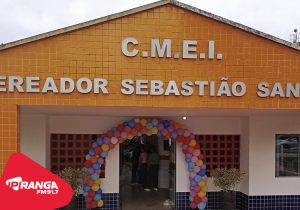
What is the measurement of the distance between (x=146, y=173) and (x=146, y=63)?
6331 millimetres

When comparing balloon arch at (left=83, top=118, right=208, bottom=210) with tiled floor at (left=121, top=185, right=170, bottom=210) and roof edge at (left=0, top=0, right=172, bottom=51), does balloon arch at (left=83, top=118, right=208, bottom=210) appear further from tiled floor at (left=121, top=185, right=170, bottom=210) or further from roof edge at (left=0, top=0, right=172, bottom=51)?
roof edge at (left=0, top=0, right=172, bottom=51)

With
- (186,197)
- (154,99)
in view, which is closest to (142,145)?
(186,197)

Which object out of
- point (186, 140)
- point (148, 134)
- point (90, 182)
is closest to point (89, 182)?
point (90, 182)

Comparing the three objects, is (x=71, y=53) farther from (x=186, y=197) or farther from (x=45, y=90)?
(x=186, y=197)

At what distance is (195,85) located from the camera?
659 cm

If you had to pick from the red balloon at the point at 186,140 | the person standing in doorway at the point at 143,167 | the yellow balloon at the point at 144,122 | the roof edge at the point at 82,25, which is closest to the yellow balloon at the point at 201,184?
the red balloon at the point at 186,140

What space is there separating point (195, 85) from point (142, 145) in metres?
6.34

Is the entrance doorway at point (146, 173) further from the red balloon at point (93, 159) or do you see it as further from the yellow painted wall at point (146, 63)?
the yellow painted wall at point (146, 63)

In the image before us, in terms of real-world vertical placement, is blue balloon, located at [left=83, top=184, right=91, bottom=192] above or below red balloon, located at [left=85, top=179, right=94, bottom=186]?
below

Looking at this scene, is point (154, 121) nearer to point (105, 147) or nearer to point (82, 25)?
point (105, 147)

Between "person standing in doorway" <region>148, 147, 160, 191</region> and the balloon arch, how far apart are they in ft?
8.79

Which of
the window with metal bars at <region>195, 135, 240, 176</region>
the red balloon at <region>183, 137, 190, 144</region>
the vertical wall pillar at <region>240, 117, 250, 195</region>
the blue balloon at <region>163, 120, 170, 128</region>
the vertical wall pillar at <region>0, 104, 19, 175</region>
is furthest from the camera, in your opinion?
the window with metal bars at <region>195, 135, 240, 176</region>

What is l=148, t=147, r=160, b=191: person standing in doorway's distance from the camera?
1178 cm

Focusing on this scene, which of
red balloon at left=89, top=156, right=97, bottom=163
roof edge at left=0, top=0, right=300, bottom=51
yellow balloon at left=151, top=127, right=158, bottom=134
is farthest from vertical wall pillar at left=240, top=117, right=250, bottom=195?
red balloon at left=89, top=156, right=97, bottom=163
